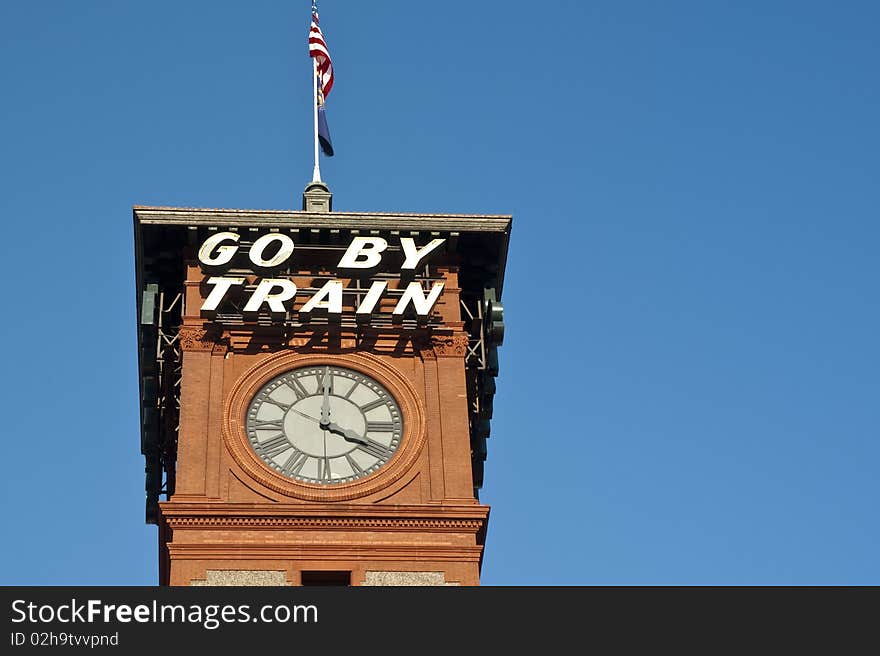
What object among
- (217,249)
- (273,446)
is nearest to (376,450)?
(273,446)

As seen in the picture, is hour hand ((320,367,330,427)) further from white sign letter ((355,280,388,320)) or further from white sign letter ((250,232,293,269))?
white sign letter ((250,232,293,269))

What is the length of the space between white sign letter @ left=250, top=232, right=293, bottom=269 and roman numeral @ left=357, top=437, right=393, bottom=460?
21.4 feet

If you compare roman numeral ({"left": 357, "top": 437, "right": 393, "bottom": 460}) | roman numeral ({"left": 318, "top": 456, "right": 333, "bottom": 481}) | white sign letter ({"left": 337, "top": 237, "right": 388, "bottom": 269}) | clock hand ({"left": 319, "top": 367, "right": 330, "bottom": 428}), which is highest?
white sign letter ({"left": 337, "top": 237, "right": 388, "bottom": 269})

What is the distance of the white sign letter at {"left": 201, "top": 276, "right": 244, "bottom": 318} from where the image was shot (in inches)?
2709

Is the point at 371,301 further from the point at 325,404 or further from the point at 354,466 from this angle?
the point at 354,466

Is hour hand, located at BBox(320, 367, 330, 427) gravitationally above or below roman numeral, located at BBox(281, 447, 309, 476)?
above

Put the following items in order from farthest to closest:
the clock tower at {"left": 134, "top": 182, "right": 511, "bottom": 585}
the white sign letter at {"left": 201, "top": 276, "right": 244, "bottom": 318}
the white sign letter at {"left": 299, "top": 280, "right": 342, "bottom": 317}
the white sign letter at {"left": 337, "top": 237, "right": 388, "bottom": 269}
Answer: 1. the white sign letter at {"left": 337, "top": 237, "right": 388, "bottom": 269}
2. the white sign letter at {"left": 299, "top": 280, "right": 342, "bottom": 317}
3. the white sign letter at {"left": 201, "top": 276, "right": 244, "bottom": 318}
4. the clock tower at {"left": 134, "top": 182, "right": 511, "bottom": 585}

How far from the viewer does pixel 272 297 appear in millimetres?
69188

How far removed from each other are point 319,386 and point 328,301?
2.70 metres

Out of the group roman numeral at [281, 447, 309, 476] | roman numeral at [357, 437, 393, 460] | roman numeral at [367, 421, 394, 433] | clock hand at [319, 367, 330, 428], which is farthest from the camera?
roman numeral at [367, 421, 394, 433]

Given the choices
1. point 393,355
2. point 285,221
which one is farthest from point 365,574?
point 285,221

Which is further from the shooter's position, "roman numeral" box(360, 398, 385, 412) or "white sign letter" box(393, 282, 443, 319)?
"white sign letter" box(393, 282, 443, 319)

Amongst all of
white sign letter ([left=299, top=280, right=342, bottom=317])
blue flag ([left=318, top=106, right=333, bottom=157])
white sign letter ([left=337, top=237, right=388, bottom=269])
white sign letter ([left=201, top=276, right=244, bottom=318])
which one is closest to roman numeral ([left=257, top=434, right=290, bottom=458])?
white sign letter ([left=299, top=280, right=342, bottom=317])
